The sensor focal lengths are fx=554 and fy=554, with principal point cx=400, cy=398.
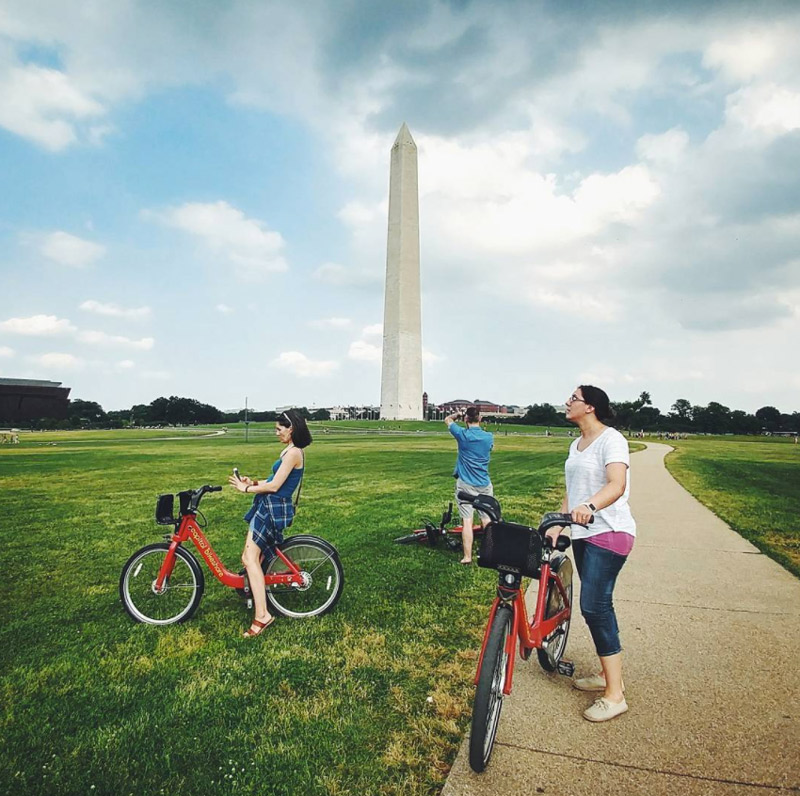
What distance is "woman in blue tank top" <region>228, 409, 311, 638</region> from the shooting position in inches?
184

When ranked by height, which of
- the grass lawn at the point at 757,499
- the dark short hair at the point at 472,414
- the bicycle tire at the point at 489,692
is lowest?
the grass lawn at the point at 757,499

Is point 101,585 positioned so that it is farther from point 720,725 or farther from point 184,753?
point 720,725

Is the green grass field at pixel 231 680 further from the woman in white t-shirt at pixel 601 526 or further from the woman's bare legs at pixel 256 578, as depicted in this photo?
the woman in white t-shirt at pixel 601 526

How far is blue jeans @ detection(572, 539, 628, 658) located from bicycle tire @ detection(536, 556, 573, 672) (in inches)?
12.8

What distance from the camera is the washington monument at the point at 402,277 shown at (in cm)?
6109

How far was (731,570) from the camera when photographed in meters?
6.97

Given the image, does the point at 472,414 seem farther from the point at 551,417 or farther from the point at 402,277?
the point at 551,417

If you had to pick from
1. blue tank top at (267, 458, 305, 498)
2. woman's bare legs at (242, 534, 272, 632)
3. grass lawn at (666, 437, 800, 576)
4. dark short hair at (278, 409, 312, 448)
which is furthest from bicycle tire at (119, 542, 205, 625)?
grass lawn at (666, 437, 800, 576)

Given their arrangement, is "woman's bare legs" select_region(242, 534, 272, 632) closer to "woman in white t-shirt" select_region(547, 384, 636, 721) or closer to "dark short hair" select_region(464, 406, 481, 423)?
"woman in white t-shirt" select_region(547, 384, 636, 721)

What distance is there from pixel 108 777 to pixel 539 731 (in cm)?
245

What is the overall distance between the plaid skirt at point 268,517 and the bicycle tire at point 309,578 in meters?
0.25

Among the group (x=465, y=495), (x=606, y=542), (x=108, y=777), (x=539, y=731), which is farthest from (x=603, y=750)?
(x=108, y=777)

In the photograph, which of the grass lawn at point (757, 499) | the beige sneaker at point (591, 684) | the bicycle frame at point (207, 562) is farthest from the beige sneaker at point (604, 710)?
the grass lawn at point (757, 499)

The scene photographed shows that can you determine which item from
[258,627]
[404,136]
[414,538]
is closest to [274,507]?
[258,627]
